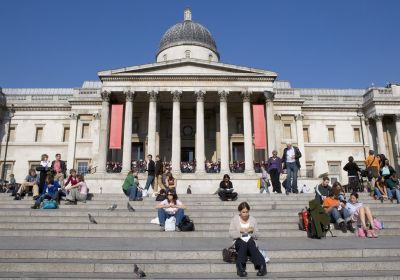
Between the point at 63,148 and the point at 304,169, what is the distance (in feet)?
75.8

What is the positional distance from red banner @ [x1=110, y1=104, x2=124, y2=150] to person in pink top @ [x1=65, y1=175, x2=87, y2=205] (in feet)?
36.0

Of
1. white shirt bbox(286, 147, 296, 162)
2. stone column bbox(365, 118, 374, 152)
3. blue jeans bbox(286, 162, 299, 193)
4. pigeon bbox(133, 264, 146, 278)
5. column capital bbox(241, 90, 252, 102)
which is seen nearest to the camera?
pigeon bbox(133, 264, 146, 278)

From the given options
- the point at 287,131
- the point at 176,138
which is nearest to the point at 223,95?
the point at 176,138

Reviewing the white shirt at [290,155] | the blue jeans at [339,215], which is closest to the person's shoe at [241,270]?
the blue jeans at [339,215]

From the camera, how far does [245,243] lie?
589 centimetres

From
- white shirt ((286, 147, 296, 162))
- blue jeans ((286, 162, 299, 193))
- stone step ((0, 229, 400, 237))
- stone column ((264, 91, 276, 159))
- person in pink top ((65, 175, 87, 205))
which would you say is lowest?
stone step ((0, 229, 400, 237))

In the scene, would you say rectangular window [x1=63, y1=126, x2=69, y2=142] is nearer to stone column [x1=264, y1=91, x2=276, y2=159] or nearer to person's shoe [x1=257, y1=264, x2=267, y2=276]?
stone column [x1=264, y1=91, x2=276, y2=159]

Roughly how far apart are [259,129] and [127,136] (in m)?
9.85

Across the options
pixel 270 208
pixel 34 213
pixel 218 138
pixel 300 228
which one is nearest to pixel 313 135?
pixel 218 138

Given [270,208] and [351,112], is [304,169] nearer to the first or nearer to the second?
[351,112]

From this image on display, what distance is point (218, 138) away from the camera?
28438 mm

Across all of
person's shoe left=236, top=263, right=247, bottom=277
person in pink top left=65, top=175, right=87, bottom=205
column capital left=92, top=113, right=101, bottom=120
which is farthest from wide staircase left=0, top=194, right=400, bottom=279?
column capital left=92, top=113, right=101, bottom=120

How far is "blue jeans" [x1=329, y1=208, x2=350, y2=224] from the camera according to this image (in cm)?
927

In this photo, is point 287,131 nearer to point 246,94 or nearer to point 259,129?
point 246,94
